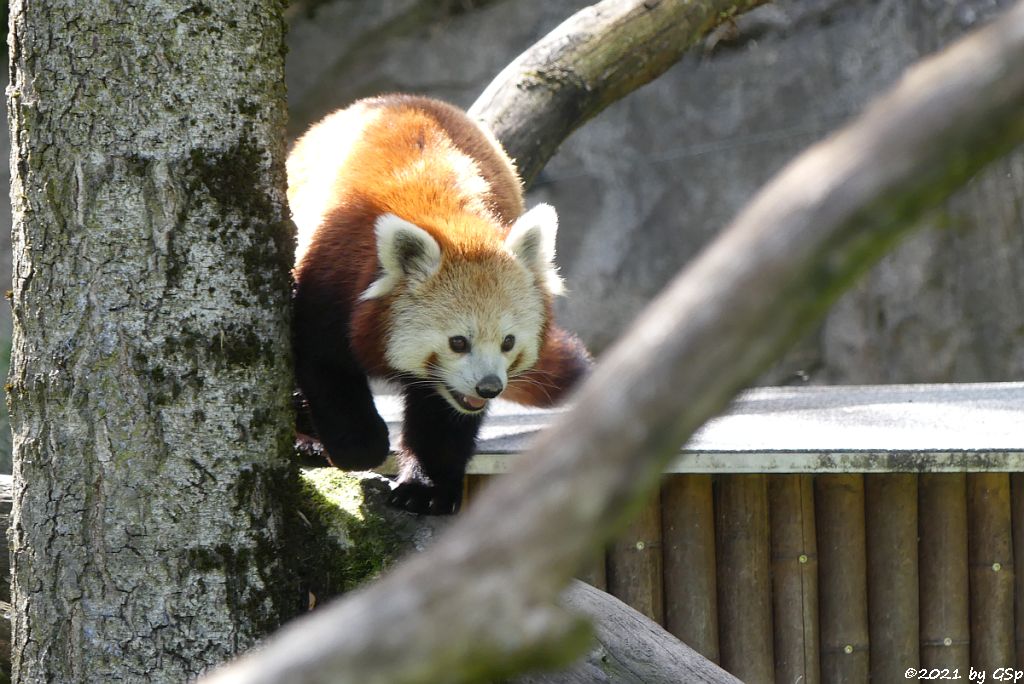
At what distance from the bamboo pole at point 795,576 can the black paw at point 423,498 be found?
125cm

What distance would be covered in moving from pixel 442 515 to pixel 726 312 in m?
2.57

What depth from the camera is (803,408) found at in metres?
4.84

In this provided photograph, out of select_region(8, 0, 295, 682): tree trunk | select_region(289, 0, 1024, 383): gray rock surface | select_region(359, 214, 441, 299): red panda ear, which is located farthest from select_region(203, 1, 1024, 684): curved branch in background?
select_region(289, 0, 1024, 383): gray rock surface

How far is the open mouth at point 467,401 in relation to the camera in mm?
3639

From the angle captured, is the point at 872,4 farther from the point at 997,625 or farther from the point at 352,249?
the point at 352,249

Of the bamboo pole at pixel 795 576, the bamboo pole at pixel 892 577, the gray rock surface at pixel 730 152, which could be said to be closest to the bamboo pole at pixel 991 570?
the bamboo pole at pixel 892 577

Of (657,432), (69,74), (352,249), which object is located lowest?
(657,432)

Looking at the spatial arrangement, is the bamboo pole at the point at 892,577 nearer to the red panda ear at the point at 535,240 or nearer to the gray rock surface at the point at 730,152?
the red panda ear at the point at 535,240

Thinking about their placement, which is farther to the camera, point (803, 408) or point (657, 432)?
point (803, 408)

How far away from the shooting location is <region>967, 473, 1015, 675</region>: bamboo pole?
13.3 ft

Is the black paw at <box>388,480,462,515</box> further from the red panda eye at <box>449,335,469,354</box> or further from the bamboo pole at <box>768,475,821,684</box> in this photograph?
the bamboo pole at <box>768,475,821,684</box>

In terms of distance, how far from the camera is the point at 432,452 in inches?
150

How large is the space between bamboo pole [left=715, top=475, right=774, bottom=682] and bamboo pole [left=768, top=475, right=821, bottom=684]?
0.04 metres

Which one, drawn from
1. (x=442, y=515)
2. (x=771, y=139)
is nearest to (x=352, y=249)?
(x=442, y=515)
